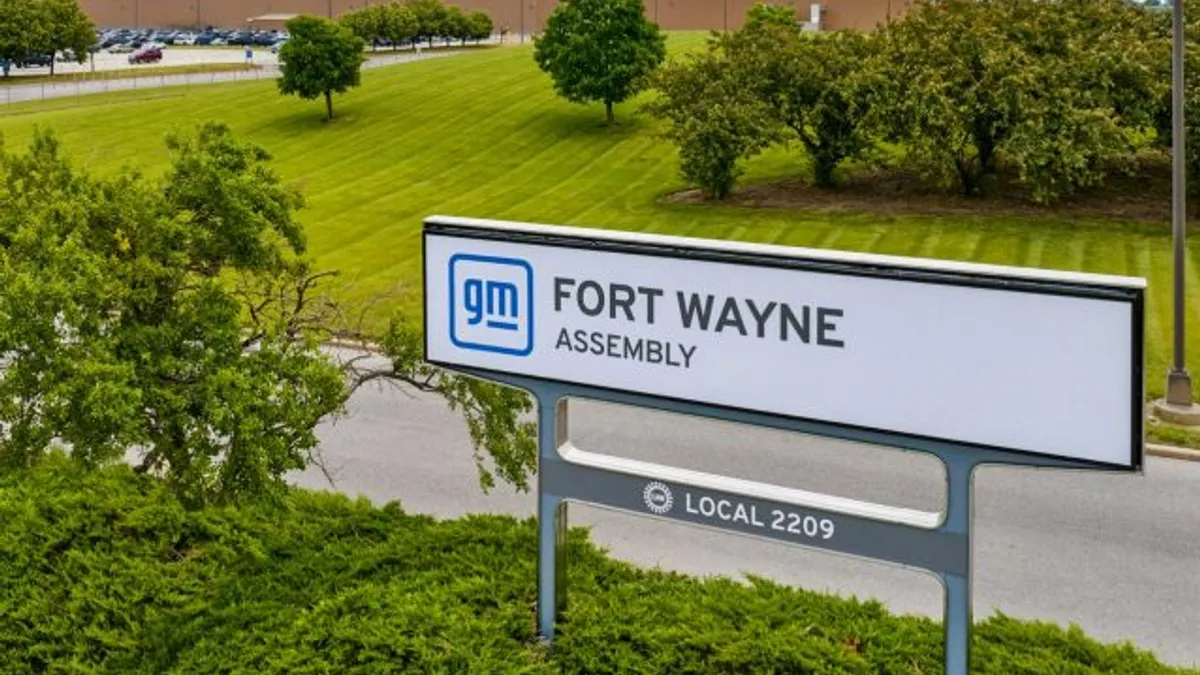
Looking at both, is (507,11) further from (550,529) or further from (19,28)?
(550,529)

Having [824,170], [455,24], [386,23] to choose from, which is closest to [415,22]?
[386,23]

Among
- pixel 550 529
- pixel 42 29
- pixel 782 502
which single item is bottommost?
pixel 550 529

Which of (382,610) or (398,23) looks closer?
(382,610)

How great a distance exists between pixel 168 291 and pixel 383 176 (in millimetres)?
28906

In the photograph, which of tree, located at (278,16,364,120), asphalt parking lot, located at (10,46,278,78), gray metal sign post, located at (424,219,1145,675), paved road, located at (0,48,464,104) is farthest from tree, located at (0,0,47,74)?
gray metal sign post, located at (424,219,1145,675)

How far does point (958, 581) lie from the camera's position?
7.19 meters

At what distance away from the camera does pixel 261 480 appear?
973 centimetres

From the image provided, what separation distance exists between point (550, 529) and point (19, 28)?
250 feet

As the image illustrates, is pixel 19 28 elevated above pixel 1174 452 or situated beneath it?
elevated above

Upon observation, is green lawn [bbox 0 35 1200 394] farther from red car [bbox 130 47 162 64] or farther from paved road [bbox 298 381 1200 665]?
red car [bbox 130 47 162 64]

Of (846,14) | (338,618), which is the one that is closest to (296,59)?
(338,618)

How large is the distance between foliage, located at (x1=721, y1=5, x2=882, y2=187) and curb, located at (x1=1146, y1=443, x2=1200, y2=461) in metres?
16.3

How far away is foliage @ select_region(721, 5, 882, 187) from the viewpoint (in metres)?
31.1

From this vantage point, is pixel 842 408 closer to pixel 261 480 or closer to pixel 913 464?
pixel 261 480
